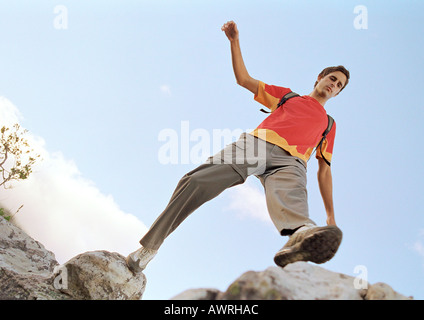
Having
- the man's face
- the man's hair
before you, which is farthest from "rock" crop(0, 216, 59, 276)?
the man's hair

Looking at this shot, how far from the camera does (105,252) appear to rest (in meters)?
3.74

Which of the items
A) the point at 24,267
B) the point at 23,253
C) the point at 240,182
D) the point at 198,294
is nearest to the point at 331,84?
the point at 240,182

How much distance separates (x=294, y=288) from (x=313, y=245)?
21.1 inches

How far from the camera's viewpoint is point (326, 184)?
13.2 ft

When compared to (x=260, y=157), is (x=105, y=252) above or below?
below

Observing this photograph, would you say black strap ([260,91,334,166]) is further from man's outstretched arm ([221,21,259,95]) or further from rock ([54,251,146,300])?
rock ([54,251,146,300])

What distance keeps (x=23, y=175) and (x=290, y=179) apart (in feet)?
28.4

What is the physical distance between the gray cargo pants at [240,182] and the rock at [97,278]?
1.55 ft

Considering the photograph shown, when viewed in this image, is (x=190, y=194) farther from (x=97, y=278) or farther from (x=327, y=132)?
(x=327, y=132)

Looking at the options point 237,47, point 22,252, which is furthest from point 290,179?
point 22,252
